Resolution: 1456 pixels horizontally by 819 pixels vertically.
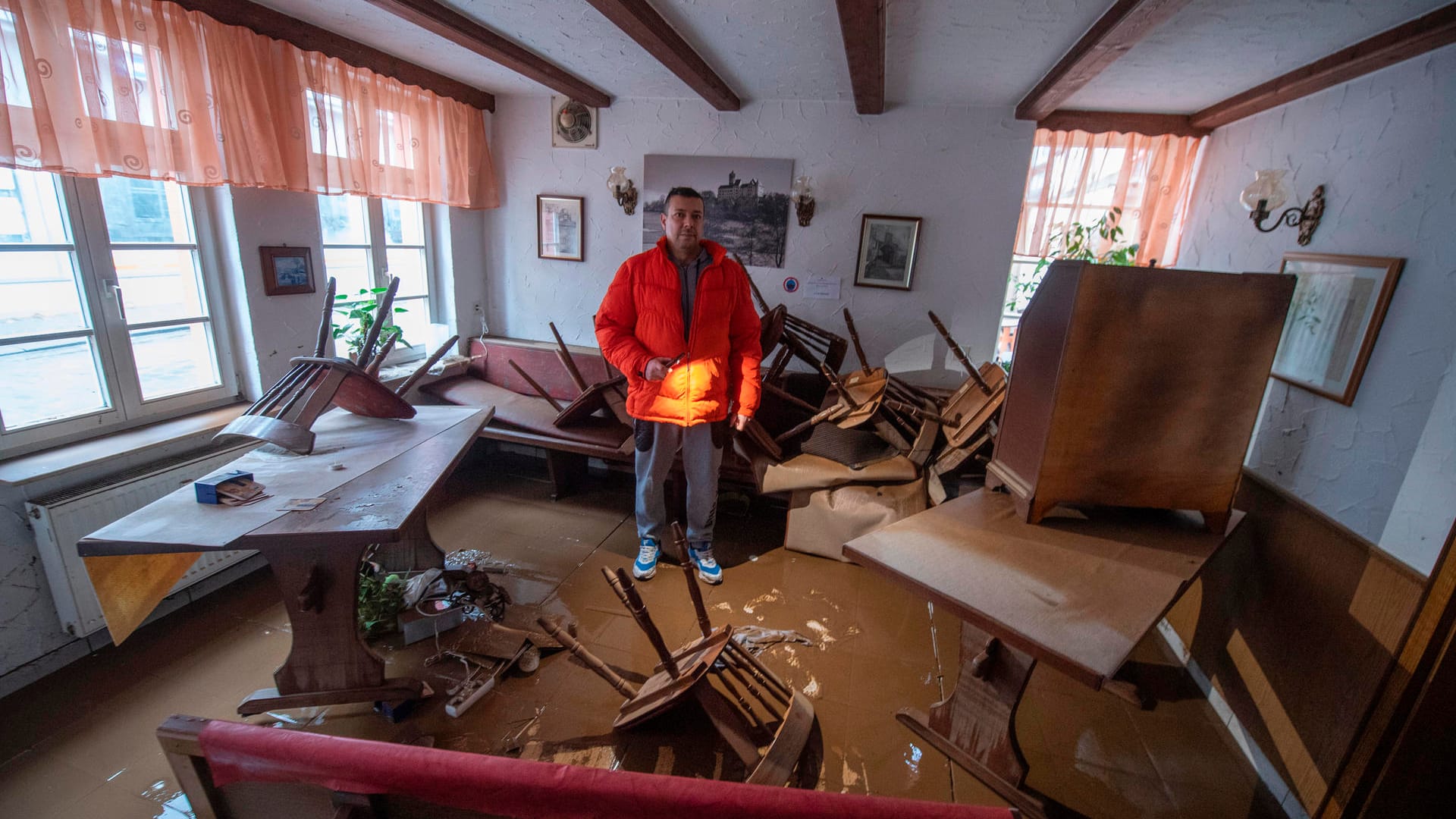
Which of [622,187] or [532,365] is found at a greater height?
[622,187]

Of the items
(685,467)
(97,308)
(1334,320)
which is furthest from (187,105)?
(1334,320)

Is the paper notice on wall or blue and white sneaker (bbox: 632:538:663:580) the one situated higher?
the paper notice on wall

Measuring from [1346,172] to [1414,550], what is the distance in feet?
4.69

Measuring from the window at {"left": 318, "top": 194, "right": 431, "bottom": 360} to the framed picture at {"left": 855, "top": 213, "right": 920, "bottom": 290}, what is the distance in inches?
113

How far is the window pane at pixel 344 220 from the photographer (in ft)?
11.2

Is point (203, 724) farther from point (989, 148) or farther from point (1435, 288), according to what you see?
point (989, 148)

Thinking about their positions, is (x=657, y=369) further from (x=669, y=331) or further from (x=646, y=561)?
(x=646, y=561)

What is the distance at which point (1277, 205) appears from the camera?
2.50 meters

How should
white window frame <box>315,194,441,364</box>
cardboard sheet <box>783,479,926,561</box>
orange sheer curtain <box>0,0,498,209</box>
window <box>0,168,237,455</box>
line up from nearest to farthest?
orange sheer curtain <box>0,0,498,209</box> < window <box>0,168,237,455</box> < cardboard sheet <box>783,479,926,561</box> < white window frame <box>315,194,441,364</box>

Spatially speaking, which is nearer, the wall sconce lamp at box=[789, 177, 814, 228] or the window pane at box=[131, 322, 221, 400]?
the window pane at box=[131, 322, 221, 400]

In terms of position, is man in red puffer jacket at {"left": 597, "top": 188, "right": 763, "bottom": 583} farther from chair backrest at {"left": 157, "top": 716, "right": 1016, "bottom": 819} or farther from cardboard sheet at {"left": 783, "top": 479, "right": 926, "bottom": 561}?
chair backrest at {"left": 157, "top": 716, "right": 1016, "bottom": 819}

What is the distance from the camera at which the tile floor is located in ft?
6.13

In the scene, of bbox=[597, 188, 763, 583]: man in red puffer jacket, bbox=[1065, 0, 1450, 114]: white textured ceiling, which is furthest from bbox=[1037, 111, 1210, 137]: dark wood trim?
bbox=[597, 188, 763, 583]: man in red puffer jacket

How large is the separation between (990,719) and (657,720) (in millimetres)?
1109
